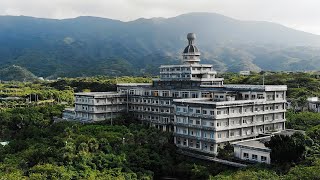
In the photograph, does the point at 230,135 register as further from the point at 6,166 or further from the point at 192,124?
the point at 6,166

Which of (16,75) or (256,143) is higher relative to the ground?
(16,75)

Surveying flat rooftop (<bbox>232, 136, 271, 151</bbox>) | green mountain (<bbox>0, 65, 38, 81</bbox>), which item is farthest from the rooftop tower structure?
green mountain (<bbox>0, 65, 38, 81</bbox>)

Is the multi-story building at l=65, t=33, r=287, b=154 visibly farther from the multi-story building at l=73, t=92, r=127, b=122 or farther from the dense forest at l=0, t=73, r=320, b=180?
the dense forest at l=0, t=73, r=320, b=180


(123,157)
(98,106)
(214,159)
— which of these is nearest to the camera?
(123,157)

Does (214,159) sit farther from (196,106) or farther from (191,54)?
(191,54)

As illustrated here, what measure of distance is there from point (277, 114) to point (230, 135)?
8.48m

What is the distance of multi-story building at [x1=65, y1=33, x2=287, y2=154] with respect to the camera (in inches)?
1502

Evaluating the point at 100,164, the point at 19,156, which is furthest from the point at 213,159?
the point at 19,156

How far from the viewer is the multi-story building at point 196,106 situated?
3816 cm

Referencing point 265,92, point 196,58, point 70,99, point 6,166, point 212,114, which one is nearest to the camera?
point 6,166

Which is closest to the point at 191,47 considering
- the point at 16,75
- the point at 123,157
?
the point at 123,157

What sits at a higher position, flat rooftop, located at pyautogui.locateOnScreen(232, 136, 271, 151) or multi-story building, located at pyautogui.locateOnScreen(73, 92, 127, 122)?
multi-story building, located at pyautogui.locateOnScreen(73, 92, 127, 122)

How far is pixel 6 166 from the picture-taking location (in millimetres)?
32125

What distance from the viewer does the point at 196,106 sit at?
128ft
